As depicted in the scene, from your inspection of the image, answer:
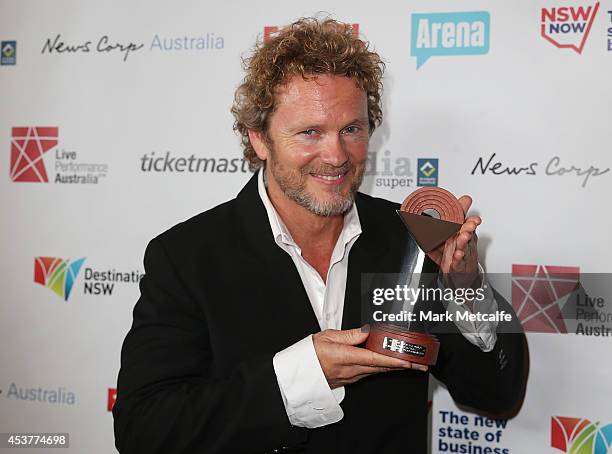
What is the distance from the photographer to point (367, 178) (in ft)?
6.41

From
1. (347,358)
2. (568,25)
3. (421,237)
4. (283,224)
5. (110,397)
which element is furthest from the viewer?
(110,397)

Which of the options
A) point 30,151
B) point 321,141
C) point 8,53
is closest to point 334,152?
point 321,141

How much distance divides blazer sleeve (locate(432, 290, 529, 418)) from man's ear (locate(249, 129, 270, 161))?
1.68 ft

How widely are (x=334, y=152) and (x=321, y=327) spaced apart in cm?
33

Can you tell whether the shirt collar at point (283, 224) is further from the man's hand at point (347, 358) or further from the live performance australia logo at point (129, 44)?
the live performance australia logo at point (129, 44)

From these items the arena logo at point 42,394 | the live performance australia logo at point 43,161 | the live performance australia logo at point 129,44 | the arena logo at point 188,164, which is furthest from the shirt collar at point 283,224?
the arena logo at point 42,394

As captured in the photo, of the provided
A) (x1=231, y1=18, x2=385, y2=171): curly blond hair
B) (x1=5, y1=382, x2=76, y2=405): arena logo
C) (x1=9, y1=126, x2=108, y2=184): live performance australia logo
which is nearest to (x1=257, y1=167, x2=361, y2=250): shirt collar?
(x1=231, y1=18, x2=385, y2=171): curly blond hair

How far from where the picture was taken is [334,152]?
135 centimetres

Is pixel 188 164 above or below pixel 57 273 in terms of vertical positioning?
above

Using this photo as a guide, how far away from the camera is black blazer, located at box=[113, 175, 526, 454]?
120 centimetres

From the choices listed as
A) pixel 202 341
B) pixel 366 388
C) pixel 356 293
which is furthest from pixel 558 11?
pixel 202 341

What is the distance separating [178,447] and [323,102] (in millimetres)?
677

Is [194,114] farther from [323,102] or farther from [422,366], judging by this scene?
[422,366]

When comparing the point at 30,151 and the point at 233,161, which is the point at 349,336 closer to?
the point at 233,161
